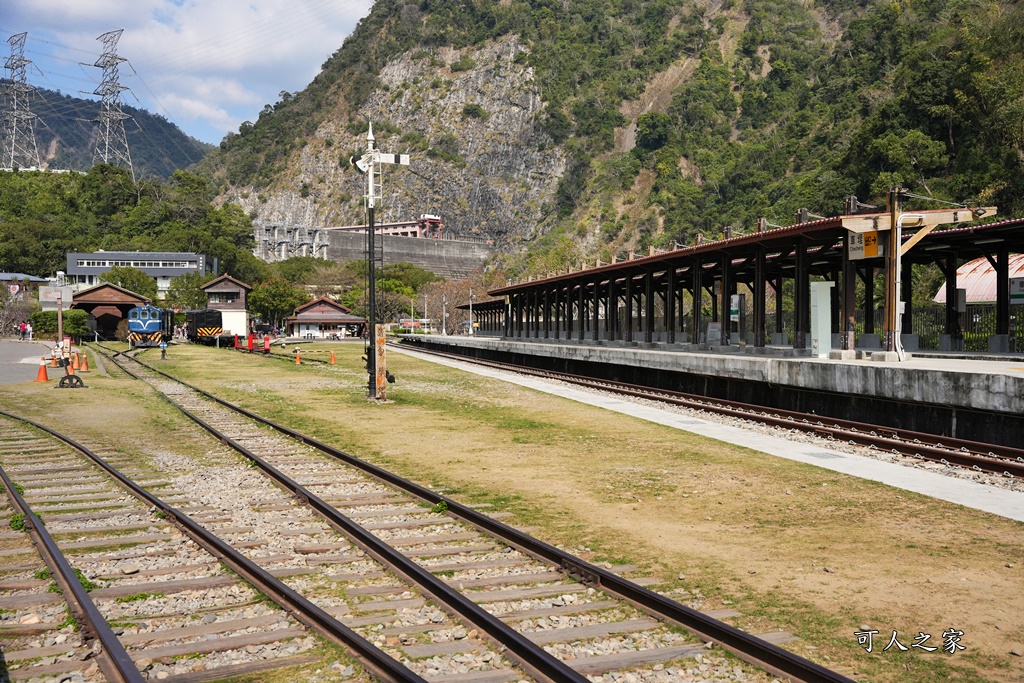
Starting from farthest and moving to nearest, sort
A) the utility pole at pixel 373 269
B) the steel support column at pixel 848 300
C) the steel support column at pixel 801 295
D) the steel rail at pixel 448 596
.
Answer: the steel support column at pixel 801 295, the steel support column at pixel 848 300, the utility pole at pixel 373 269, the steel rail at pixel 448 596

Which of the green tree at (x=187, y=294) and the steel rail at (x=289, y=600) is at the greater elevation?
the green tree at (x=187, y=294)

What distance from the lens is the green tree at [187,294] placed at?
351 ft

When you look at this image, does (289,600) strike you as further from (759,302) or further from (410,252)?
(410,252)

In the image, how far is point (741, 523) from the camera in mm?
9508

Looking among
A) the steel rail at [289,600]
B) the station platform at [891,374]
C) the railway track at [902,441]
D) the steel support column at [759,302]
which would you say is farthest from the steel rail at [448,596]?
the steel support column at [759,302]

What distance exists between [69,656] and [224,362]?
141 feet

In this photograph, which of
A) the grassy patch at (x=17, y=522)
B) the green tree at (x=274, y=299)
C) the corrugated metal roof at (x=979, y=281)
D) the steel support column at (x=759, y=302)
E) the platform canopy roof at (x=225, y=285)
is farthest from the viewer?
the green tree at (x=274, y=299)

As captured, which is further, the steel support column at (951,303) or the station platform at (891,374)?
the steel support column at (951,303)

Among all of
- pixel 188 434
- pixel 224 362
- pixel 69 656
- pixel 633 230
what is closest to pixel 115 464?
pixel 188 434

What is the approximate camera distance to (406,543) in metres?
8.41

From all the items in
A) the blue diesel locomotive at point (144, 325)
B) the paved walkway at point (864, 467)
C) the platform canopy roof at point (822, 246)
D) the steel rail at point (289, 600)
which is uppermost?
the platform canopy roof at point (822, 246)

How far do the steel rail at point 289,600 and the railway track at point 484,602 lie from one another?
26 cm

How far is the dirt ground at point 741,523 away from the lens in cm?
609

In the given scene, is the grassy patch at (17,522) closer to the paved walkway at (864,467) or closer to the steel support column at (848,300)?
the paved walkway at (864,467)
